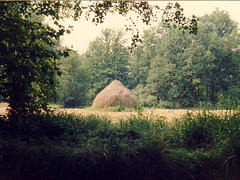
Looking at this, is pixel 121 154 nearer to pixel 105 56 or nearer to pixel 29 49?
pixel 29 49

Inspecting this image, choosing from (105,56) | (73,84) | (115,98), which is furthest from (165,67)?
(73,84)

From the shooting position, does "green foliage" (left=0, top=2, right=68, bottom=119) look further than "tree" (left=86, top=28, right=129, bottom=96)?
No

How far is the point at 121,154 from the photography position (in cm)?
347

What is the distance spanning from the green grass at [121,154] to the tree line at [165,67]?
10283 mm

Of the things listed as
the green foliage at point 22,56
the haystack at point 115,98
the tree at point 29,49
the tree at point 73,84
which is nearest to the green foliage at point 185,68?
the tree at point 73,84

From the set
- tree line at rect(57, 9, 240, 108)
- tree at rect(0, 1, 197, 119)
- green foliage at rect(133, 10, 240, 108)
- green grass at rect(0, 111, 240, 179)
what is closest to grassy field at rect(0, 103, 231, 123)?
green grass at rect(0, 111, 240, 179)

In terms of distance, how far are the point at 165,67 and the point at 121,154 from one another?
1697 centimetres

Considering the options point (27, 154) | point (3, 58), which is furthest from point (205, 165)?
point (3, 58)

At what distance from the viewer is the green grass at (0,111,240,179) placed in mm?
3223

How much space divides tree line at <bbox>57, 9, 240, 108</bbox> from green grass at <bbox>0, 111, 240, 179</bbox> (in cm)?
1028

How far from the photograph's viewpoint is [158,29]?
23328mm

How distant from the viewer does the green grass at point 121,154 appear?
322 centimetres

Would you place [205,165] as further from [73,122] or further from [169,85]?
[169,85]

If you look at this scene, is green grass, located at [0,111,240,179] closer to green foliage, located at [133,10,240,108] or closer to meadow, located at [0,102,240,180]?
meadow, located at [0,102,240,180]
